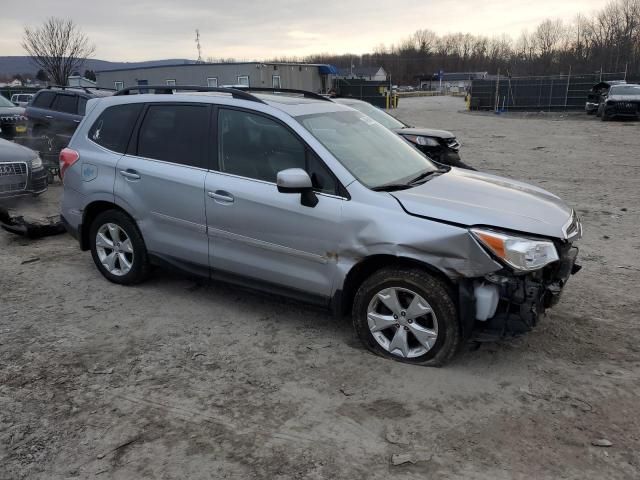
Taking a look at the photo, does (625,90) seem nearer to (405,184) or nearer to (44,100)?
(44,100)

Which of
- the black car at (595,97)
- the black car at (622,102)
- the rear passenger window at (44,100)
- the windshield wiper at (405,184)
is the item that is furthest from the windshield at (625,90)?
the windshield wiper at (405,184)

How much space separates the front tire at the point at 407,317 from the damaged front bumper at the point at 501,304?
108 millimetres

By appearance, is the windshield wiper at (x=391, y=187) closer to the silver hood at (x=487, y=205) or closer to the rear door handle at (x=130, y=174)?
the silver hood at (x=487, y=205)

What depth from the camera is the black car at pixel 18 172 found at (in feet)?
25.2

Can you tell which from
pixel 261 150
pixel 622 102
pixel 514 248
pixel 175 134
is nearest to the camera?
pixel 514 248

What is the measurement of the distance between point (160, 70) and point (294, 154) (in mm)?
38534

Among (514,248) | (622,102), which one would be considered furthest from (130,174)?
(622,102)


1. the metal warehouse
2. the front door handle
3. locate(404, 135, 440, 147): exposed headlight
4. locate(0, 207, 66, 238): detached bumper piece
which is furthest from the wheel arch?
the metal warehouse

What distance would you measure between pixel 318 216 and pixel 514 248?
1.33 m

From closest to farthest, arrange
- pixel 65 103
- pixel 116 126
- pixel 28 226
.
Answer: pixel 116 126 → pixel 28 226 → pixel 65 103

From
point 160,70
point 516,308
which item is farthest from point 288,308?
point 160,70

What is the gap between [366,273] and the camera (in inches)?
148

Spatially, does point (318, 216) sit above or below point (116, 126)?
below

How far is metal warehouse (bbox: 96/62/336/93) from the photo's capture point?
35.0 meters
